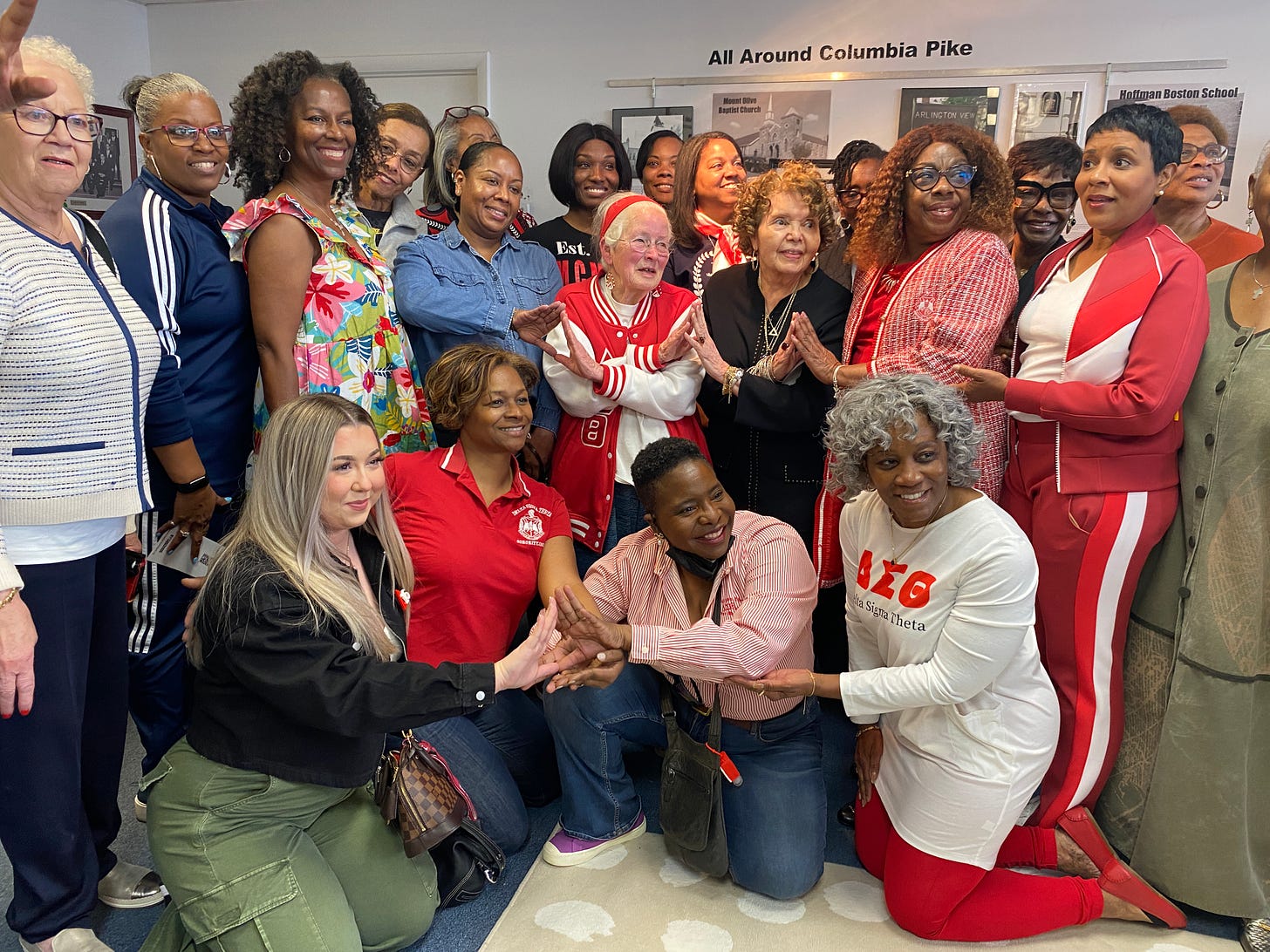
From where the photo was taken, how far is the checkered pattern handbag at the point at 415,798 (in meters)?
2.14

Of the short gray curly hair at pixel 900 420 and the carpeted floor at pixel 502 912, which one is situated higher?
the short gray curly hair at pixel 900 420

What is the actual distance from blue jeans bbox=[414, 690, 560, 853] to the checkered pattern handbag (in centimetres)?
9

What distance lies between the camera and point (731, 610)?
2.29 meters

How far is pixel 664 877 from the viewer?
2.39 meters

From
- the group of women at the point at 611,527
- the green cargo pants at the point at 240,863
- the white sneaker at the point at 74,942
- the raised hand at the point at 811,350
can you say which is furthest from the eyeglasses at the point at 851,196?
the white sneaker at the point at 74,942

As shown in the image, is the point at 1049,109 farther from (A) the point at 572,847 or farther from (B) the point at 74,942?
(B) the point at 74,942

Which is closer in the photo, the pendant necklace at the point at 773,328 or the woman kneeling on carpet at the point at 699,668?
the woman kneeling on carpet at the point at 699,668

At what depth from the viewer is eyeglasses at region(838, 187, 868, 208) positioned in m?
3.34

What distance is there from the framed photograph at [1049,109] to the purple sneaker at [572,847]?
4122 millimetres

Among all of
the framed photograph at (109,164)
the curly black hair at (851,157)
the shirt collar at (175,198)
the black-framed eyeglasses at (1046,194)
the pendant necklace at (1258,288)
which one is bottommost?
the pendant necklace at (1258,288)

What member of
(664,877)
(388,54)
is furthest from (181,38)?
(664,877)

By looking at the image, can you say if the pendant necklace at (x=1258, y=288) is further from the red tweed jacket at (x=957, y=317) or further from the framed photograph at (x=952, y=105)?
the framed photograph at (x=952, y=105)

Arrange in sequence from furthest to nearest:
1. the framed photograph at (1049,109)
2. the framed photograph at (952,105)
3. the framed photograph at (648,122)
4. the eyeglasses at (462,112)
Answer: the framed photograph at (648,122) < the framed photograph at (952,105) < the framed photograph at (1049,109) < the eyeglasses at (462,112)

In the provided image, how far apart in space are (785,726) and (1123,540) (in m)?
0.97
